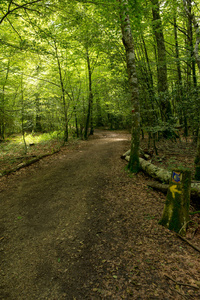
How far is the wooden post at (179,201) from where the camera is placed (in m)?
3.15

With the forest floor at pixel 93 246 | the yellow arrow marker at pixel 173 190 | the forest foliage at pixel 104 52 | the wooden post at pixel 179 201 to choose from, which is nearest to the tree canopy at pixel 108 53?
the forest foliage at pixel 104 52

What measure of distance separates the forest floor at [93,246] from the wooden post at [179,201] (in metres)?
0.24

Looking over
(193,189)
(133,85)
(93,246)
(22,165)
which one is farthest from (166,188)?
(22,165)

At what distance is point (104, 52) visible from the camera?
873cm

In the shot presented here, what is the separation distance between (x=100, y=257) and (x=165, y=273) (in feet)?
3.70

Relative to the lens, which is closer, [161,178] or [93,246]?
[93,246]

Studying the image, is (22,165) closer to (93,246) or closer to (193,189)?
(93,246)

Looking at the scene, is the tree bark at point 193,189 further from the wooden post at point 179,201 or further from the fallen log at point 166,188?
the wooden post at point 179,201

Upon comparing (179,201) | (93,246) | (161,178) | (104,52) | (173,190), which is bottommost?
(93,246)

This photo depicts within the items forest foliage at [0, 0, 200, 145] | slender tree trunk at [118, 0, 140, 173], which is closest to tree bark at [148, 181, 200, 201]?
slender tree trunk at [118, 0, 140, 173]

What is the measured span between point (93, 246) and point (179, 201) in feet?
6.72

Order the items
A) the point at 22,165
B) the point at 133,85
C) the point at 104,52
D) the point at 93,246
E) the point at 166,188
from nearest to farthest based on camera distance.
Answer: the point at 93,246, the point at 166,188, the point at 133,85, the point at 22,165, the point at 104,52

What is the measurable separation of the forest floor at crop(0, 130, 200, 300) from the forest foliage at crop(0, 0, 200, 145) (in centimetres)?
420

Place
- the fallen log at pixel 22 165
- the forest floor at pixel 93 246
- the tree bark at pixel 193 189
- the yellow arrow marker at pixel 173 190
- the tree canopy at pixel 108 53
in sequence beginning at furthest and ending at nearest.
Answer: the fallen log at pixel 22 165 → the tree canopy at pixel 108 53 → the tree bark at pixel 193 189 → the yellow arrow marker at pixel 173 190 → the forest floor at pixel 93 246
